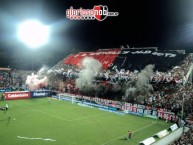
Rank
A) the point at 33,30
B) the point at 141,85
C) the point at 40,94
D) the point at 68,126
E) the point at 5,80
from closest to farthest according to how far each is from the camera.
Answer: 1. the point at 68,126
2. the point at 141,85
3. the point at 40,94
4. the point at 5,80
5. the point at 33,30

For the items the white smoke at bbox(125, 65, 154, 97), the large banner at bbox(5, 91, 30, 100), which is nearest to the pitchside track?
the large banner at bbox(5, 91, 30, 100)

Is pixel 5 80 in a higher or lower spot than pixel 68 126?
higher

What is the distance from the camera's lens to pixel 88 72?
178ft

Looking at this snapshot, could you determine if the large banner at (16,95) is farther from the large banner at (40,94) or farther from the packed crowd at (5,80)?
the packed crowd at (5,80)

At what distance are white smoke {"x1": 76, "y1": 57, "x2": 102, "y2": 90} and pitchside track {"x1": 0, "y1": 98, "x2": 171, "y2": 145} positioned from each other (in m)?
10.2

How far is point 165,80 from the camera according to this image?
140 feet

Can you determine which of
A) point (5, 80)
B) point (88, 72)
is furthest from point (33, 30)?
point (88, 72)

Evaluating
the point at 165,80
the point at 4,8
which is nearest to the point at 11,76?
the point at 4,8

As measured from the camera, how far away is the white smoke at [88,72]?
51.6 m

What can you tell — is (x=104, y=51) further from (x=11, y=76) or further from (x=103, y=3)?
(x=11, y=76)

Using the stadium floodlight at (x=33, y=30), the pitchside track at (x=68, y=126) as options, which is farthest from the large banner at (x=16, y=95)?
the stadium floodlight at (x=33, y=30)

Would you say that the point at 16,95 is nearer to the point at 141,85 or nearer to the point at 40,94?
the point at 40,94

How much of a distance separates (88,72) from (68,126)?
25.6 meters

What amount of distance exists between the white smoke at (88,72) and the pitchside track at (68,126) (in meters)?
10.2
